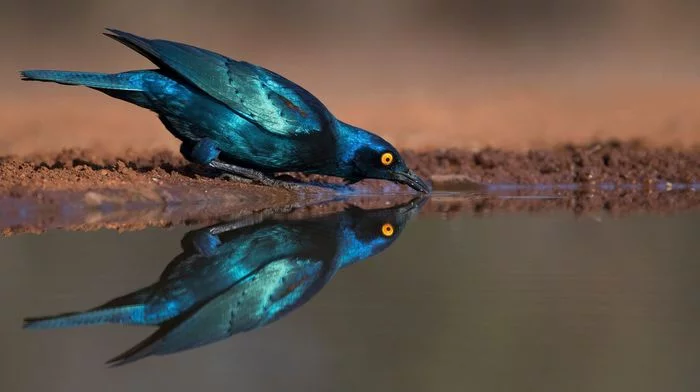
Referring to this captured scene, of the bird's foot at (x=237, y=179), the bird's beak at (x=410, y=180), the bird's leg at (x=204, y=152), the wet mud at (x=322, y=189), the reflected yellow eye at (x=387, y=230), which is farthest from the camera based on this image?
the bird's beak at (x=410, y=180)

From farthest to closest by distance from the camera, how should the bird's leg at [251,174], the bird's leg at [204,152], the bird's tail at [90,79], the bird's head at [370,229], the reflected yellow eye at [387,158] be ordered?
the reflected yellow eye at [387,158] → the bird's leg at [251,174] → the bird's leg at [204,152] → the bird's tail at [90,79] → the bird's head at [370,229]

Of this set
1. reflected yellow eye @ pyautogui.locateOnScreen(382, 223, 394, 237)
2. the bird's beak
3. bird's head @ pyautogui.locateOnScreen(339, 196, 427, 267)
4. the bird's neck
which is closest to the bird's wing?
the bird's neck

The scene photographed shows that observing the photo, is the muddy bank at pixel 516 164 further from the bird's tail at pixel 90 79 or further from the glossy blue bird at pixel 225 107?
the bird's tail at pixel 90 79

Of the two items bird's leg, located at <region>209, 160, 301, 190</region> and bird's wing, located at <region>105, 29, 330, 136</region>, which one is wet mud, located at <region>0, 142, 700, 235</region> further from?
bird's wing, located at <region>105, 29, 330, 136</region>

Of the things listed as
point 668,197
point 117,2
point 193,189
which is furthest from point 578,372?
point 117,2

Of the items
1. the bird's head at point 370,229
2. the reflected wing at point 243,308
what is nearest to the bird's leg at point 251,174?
the bird's head at point 370,229
